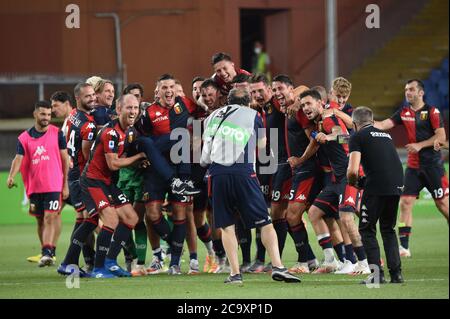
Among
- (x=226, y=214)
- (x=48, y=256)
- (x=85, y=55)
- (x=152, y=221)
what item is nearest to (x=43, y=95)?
(x=85, y=55)

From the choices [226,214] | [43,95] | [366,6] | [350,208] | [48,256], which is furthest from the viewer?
[366,6]

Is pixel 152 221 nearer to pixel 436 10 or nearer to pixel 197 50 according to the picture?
pixel 197 50

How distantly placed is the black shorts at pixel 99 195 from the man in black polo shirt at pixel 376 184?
2907 mm

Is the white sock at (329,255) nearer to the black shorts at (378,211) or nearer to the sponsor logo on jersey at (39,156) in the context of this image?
the black shorts at (378,211)

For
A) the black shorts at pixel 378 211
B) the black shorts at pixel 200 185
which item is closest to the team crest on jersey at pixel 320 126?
the black shorts at pixel 200 185

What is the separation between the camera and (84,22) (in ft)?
89.2

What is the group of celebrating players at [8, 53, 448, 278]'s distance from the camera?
1290 cm

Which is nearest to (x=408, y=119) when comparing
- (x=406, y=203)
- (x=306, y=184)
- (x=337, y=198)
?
(x=406, y=203)

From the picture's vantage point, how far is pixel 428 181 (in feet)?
53.4

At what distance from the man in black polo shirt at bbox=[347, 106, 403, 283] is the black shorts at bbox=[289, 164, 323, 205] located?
1929 mm

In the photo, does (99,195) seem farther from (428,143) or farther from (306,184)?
(428,143)

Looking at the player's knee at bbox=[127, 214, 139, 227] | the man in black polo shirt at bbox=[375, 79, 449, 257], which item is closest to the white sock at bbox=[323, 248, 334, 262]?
the player's knee at bbox=[127, 214, 139, 227]

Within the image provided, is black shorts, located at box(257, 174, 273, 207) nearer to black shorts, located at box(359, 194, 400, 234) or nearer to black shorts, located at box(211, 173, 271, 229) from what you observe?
black shorts, located at box(211, 173, 271, 229)
